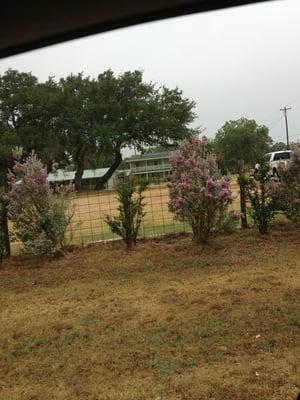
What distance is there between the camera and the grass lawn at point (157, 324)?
14.3ft

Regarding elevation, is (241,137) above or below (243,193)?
above

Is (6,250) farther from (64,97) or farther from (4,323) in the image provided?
(64,97)

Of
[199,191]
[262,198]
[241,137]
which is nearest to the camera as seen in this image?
[199,191]

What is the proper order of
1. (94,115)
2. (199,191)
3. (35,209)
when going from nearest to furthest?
(199,191)
(35,209)
(94,115)

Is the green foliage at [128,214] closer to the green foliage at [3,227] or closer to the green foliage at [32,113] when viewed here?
the green foliage at [3,227]

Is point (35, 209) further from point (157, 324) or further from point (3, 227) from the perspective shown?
point (157, 324)

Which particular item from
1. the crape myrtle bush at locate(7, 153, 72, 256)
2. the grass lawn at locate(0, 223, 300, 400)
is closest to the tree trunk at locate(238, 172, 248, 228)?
the grass lawn at locate(0, 223, 300, 400)

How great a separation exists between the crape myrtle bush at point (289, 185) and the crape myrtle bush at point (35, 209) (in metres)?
3.42

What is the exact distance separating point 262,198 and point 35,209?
11.9ft

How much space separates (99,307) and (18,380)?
1.82 m

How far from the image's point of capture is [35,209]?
9039mm

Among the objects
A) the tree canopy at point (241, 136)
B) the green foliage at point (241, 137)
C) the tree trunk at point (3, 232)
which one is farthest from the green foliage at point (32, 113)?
the tree trunk at point (3, 232)

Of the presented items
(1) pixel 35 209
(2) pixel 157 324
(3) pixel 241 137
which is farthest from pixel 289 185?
(3) pixel 241 137

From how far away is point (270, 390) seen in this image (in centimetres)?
405
